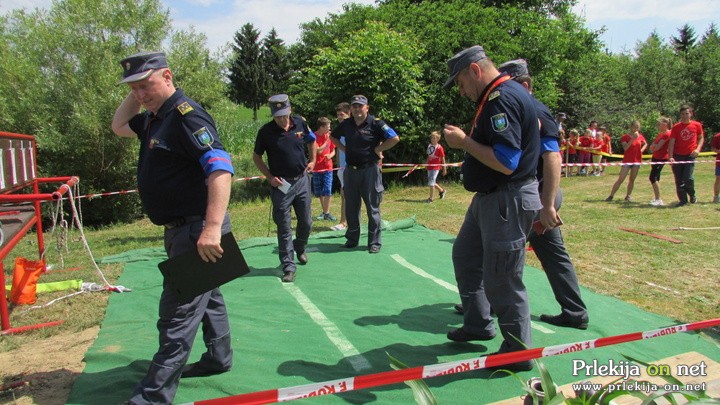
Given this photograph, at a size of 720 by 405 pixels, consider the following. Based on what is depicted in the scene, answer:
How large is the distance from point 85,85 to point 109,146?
1414 mm

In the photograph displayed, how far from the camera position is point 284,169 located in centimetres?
580

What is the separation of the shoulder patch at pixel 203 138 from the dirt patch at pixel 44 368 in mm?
1879

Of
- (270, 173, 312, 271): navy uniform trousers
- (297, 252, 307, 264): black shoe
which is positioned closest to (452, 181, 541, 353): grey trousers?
(270, 173, 312, 271): navy uniform trousers

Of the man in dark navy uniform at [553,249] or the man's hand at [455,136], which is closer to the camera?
the man's hand at [455,136]

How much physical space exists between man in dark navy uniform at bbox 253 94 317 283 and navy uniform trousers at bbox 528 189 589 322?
2.70m

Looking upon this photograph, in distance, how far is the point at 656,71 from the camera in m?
33.5

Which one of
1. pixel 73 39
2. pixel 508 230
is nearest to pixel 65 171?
pixel 73 39

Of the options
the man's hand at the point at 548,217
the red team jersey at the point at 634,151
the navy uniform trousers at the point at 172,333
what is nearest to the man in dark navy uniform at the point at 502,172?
A: the man's hand at the point at 548,217

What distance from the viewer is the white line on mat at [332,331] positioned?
3.68m

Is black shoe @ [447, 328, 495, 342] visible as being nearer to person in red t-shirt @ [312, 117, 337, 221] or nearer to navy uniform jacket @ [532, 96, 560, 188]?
navy uniform jacket @ [532, 96, 560, 188]

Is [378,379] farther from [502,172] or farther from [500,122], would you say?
[500,122]

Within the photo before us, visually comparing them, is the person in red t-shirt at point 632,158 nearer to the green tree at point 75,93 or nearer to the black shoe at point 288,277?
the black shoe at point 288,277

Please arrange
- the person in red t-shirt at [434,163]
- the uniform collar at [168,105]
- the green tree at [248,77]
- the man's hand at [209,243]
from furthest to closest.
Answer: the green tree at [248,77], the person in red t-shirt at [434,163], the uniform collar at [168,105], the man's hand at [209,243]

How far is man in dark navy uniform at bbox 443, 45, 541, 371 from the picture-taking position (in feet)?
10.1
